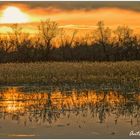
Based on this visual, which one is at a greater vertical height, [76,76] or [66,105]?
[66,105]

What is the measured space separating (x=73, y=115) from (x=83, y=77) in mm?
12377

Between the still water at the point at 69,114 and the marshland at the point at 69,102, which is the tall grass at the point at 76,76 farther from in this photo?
the still water at the point at 69,114

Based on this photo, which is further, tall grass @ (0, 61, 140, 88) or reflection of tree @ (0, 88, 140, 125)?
tall grass @ (0, 61, 140, 88)

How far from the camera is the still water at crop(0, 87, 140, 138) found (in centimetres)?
1078

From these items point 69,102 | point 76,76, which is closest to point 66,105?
point 69,102

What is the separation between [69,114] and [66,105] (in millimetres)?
1671

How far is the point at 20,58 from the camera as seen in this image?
5881 centimetres

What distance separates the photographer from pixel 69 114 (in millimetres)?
13031

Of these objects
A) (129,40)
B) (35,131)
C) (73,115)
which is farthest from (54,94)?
(129,40)

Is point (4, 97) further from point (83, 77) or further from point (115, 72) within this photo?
point (115, 72)

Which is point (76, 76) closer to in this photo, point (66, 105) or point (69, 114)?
point (66, 105)

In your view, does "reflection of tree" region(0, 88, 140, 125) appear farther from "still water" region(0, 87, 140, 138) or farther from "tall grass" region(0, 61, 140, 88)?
"tall grass" region(0, 61, 140, 88)

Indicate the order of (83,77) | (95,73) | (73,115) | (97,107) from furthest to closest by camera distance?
(95,73), (83,77), (97,107), (73,115)

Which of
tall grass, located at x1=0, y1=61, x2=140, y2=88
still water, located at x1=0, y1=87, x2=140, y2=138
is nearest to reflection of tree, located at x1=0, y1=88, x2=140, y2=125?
still water, located at x1=0, y1=87, x2=140, y2=138
